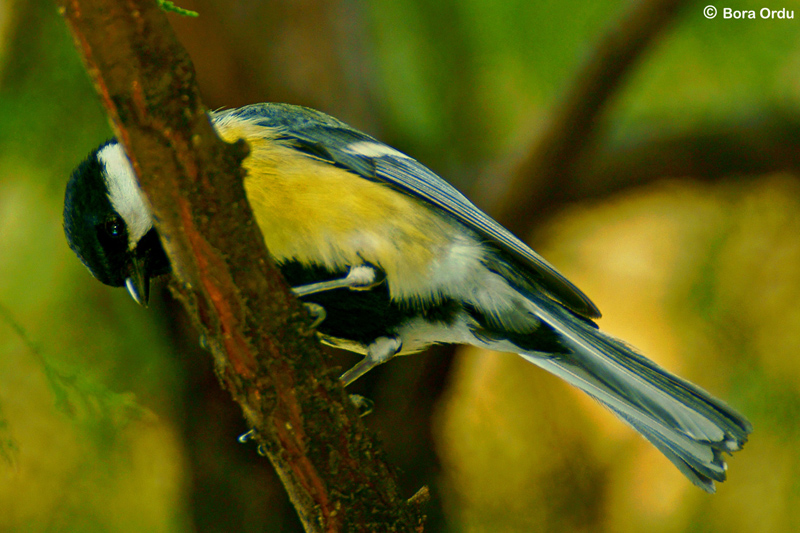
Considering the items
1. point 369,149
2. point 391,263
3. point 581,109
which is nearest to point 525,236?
point 581,109

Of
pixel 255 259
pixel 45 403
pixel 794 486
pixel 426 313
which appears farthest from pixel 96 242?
pixel 794 486

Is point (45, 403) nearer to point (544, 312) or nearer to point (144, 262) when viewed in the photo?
point (144, 262)

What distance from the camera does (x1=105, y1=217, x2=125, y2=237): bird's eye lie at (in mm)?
1427

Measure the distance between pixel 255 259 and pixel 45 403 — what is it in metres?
1.75

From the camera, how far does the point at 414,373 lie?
2332mm

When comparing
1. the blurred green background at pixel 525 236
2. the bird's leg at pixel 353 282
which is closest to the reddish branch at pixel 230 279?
the bird's leg at pixel 353 282

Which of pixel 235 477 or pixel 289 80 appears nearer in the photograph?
pixel 235 477

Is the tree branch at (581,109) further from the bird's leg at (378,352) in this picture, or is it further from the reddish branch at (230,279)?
the reddish branch at (230,279)

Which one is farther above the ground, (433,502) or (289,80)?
(289,80)

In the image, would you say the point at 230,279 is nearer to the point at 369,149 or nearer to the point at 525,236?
the point at 369,149

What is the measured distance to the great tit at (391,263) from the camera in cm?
133

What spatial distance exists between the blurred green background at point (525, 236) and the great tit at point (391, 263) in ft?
2.41

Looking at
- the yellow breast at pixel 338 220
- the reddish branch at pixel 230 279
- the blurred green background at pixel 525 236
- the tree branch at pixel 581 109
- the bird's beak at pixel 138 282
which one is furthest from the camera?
the blurred green background at pixel 525 236

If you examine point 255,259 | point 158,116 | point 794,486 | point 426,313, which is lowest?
point 794,486
